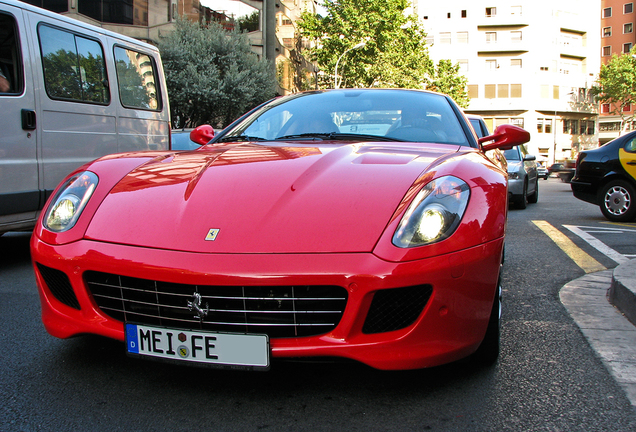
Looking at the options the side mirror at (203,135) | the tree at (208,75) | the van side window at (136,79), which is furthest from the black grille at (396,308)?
the tree at (208,75)

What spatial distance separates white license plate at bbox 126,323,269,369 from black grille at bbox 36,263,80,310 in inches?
15.9

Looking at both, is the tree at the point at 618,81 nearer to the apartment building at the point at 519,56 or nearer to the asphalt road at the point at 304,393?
the apartment building at the point at 519,56

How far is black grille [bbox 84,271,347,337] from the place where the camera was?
2.02 metres

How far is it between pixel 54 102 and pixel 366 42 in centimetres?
3824

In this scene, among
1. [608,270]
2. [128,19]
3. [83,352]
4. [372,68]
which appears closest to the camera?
[83,352]

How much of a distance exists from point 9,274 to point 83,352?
2313mm

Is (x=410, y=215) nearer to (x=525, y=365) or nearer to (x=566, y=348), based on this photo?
(x=525, y=365)

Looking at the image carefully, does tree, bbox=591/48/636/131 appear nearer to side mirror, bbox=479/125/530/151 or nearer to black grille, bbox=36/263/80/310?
side mirror, bbox=479/125/530/151

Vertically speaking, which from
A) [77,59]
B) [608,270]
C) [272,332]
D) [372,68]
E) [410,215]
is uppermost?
[372,68]

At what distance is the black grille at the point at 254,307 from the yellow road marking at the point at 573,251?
3.60 m

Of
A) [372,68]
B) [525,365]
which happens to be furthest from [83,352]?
[372,68]

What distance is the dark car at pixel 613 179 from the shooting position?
8.98 m

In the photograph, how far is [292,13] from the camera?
4906cm

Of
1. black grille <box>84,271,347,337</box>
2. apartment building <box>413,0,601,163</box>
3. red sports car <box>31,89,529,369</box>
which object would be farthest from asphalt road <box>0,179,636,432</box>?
apartment building <box>413,0,601,163</box>
